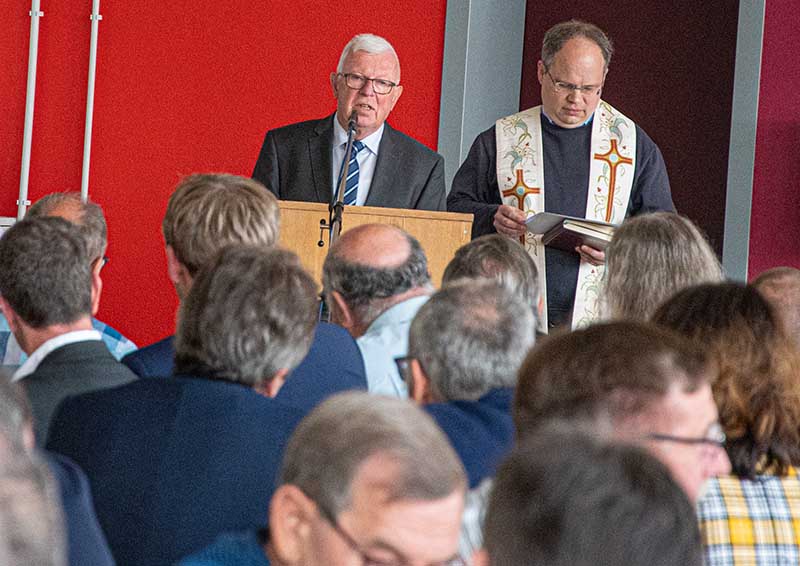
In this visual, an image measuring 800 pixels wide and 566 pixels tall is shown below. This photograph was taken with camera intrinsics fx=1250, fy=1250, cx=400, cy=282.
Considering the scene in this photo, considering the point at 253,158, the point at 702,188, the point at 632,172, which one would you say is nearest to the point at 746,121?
the point at 702,188

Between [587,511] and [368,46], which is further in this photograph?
[368,46]

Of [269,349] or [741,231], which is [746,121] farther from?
[269,349]

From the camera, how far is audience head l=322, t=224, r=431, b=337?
341 centimetres

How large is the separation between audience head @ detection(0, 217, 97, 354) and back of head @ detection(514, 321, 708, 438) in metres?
1.32

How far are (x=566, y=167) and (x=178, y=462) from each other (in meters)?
3.37

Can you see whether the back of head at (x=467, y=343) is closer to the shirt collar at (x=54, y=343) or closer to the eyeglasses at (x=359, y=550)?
the shirt collar at (x=54, y=343)

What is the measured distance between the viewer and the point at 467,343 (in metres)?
2.38

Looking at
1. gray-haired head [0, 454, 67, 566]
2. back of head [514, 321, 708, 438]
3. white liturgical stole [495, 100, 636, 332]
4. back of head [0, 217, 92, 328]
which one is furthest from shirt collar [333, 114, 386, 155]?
gray-haired head [0, 454, 67, 566]

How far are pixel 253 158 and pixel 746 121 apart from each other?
8.72 ft

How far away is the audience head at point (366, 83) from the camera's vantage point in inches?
194

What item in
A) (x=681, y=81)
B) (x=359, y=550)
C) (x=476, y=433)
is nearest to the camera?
(x=359, y=550)

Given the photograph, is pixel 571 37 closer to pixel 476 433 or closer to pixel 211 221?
pixel 211 221

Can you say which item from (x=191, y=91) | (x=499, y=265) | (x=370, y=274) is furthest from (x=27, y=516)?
(x=191, y=91)

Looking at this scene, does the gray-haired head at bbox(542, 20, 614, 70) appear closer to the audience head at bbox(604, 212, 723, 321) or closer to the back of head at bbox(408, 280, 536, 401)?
the audience head at bbox(604, 212, 723, 321)
